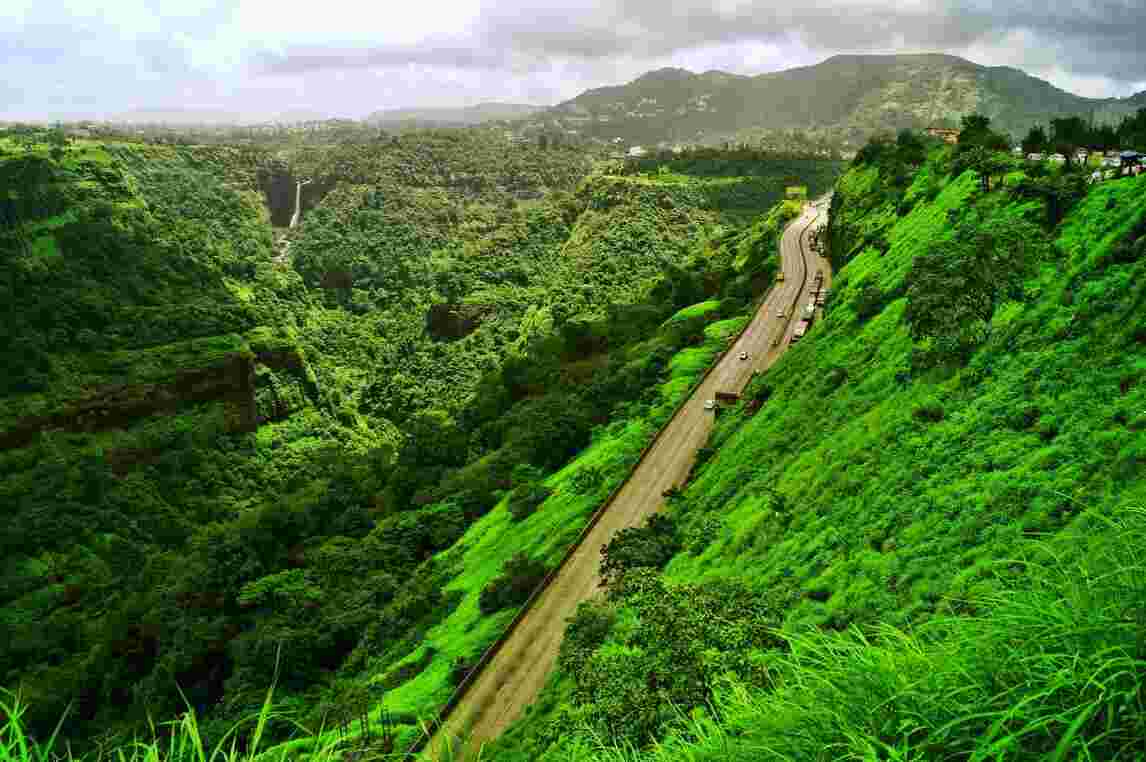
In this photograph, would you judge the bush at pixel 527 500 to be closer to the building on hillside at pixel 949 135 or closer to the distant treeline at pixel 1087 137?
the distant treeline at pixel 1087 137

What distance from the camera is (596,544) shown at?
34812 millimetres

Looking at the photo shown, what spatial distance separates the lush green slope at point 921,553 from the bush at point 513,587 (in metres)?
5.55

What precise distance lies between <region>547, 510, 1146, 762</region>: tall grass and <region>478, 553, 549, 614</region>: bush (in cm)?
2774

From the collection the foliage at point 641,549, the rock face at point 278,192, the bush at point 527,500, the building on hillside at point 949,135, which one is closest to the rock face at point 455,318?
the building on hillside at point 949,135

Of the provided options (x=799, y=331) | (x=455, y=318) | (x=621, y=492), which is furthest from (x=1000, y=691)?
(x=455, y=318)

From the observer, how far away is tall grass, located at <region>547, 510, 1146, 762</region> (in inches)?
139

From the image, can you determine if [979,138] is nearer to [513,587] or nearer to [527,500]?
[527,500]

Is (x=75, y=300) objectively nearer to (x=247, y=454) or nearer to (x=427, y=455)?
(x=247, y=454)

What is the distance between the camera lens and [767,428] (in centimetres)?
3553

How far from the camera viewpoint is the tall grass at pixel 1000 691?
3.53 metres

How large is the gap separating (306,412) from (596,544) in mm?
79450

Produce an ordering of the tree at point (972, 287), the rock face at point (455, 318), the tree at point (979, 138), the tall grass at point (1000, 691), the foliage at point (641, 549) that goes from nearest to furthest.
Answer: the tall grass at point (1000, 691) → the tree at point (972, 287) → the foliage at point (641, 549) → the tree at point (979, 138) → the rock face at point (455, 318)

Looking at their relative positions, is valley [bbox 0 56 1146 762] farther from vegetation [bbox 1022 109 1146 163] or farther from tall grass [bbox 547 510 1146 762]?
vegetation [bbox 1022 109 1146 163]

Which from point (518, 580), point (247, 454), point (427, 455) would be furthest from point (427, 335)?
point (518, 580)
